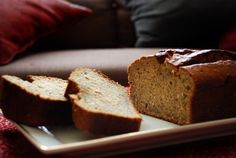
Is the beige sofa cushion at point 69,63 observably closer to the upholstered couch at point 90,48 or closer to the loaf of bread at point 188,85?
the upholstered couch at point 90,48

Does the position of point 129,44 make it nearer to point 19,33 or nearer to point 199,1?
point 199,1

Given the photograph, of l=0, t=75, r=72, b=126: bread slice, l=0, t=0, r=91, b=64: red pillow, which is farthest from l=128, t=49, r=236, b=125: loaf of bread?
l=0, t=0, r=91, b=64: red pillow

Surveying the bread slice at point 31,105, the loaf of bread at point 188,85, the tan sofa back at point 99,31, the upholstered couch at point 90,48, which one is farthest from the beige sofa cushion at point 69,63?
the bread slice at point 31,105

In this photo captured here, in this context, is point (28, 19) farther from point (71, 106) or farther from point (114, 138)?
point (114, 138)

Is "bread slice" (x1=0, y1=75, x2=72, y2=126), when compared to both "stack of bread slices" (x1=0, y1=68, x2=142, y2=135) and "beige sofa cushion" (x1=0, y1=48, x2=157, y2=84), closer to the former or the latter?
"stack of bread slices" (x1=0, y1=68, x2=142, y2=135)

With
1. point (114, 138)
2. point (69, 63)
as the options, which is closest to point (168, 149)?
point (114, 138)

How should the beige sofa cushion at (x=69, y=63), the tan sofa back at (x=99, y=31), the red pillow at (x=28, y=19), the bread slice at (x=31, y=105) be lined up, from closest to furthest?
1. the bread slice at (x=31, y=105)
2. the beige sofa cushion at (x=69, y=63)
3. the red pillow at (x=28, y=19)
4. the tan sofa back at (x=99, y=31)

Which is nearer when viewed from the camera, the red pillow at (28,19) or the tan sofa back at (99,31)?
the red pillow at (28,19)
